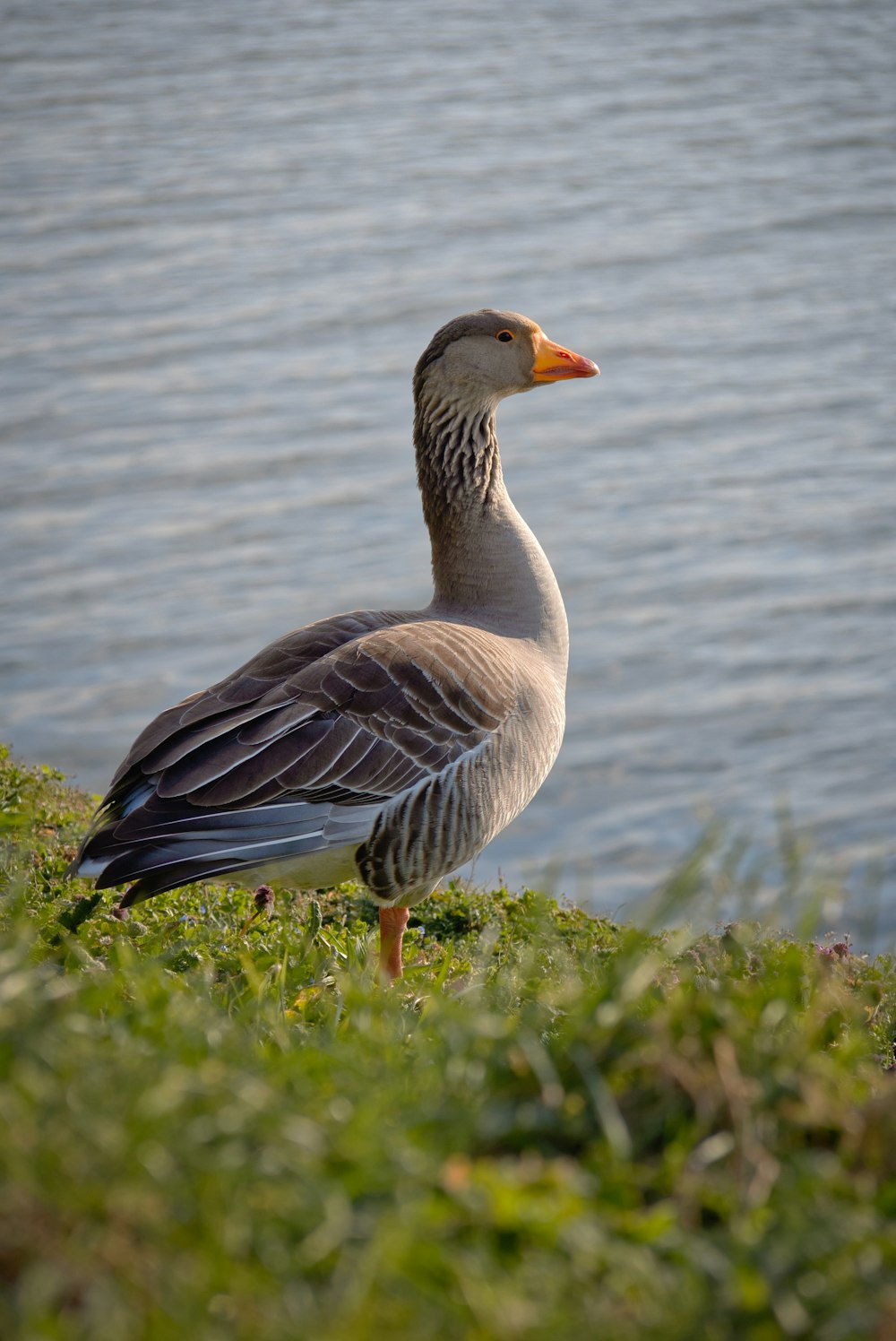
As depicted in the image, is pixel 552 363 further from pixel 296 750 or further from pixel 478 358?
pixel 296 750

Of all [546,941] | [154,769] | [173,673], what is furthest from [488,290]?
[546,941]

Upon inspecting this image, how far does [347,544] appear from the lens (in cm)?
1039

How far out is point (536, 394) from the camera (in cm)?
1328

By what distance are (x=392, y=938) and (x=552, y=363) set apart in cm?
263

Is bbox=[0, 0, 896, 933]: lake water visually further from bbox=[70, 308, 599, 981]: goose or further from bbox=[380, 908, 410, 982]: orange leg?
bbox=[380, 908, 410, 982]: orange leg

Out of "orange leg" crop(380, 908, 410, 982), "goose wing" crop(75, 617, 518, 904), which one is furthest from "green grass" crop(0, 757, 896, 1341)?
"orange leg" crop(380, 908, 410, 982)

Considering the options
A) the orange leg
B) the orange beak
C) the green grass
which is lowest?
the orange leg

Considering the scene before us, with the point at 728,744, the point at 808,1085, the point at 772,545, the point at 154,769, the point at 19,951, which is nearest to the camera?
the point at 808,1085

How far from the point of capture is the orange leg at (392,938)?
15.8 ft

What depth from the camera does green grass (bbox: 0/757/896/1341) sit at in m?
1.86

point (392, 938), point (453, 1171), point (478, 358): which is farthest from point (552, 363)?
point (453, 1171)

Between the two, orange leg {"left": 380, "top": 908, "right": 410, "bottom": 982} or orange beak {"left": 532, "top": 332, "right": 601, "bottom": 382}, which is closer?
orange leg {"left": 380, "top": 908, "right": 410, "bottom": 982}

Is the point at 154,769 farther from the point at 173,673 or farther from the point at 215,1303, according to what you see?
the point at 173,673

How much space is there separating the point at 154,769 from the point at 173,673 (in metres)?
4.38
